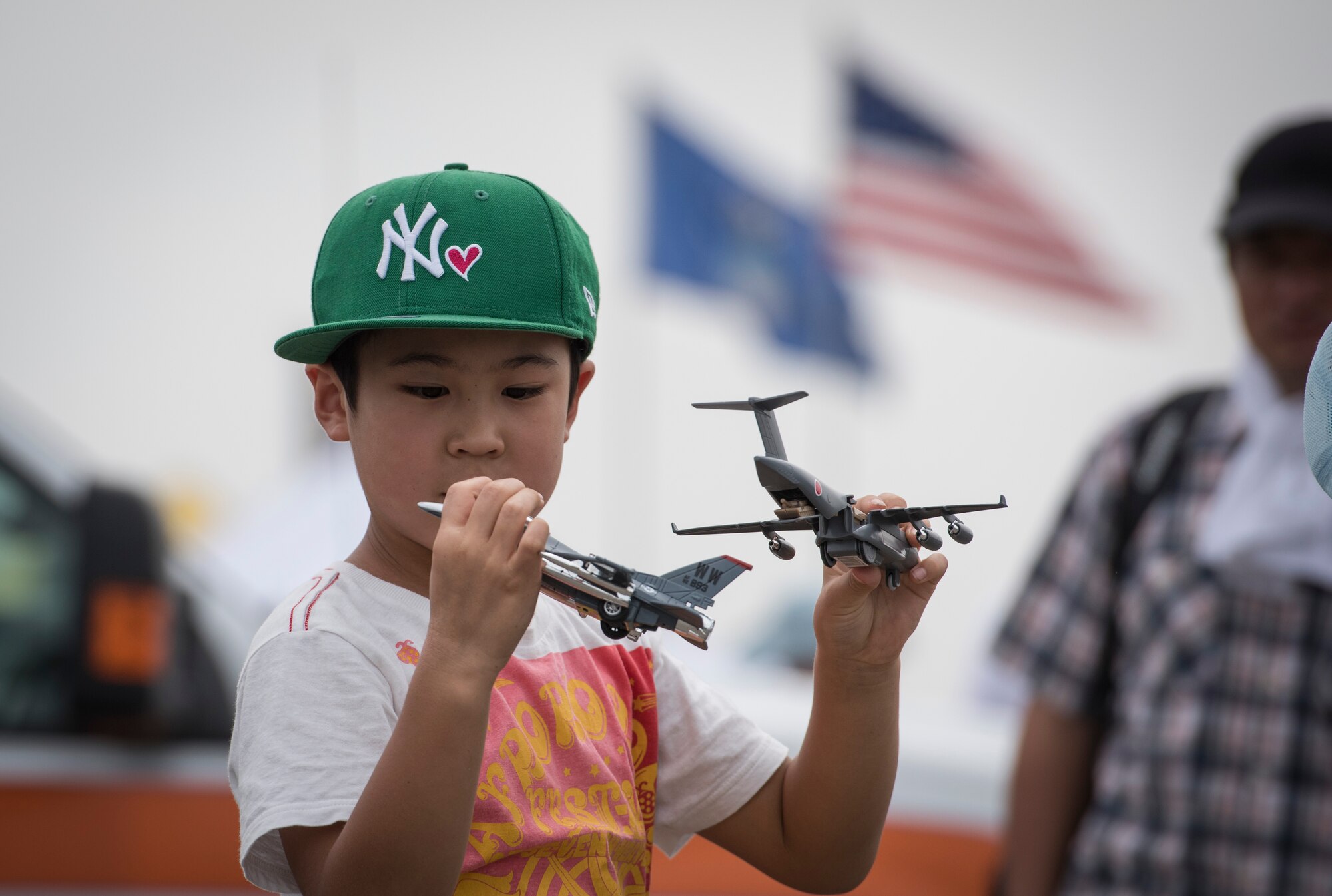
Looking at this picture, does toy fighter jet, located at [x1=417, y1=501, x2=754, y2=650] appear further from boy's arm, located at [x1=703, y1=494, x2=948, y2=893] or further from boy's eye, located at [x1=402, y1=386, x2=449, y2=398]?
boy's arm, located at [x1=703, y1=494, x2=948, y2=893]

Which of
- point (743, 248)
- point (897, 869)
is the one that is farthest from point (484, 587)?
point (743, 248)

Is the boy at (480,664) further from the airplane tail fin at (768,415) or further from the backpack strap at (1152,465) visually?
the backpack strap at (1152,465)

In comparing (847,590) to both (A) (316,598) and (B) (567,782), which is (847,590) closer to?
(B) (567,782)

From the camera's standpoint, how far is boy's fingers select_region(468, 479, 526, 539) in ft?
4.23

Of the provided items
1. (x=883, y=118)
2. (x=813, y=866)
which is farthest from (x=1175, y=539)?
(x=883, y=118)

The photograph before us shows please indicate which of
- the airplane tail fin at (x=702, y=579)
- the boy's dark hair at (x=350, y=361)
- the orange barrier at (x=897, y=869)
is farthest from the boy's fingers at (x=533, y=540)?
the orange barrier at (x=897, y=869)

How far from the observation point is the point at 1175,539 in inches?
113

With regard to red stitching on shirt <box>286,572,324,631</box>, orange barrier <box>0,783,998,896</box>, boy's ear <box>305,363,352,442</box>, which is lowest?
orange barrier <box>0,783,998,896</box>

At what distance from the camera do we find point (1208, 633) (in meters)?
2.76

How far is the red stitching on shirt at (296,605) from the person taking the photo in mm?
1418

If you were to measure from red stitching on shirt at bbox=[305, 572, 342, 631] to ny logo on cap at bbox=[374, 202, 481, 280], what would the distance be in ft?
1.08

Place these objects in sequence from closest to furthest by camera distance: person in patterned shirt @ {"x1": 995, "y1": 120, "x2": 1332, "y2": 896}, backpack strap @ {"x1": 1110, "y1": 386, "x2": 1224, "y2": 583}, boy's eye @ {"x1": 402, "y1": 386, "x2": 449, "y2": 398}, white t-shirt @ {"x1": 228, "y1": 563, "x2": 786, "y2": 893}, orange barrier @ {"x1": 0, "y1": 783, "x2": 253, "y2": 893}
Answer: white t-shirt @ {"x1": 228, "y1": 563, "x2": 786, "y2": 893} < boy's eye @ {"x1": 402, "y1": 386, "x2": 449, "y2": 398} < person in patterned shirt @ {"x1": 995, "y1": 120, "x2": 1332, "y2": 896} < backpack strap @ {"x1": 1110, "y1": 386, "x2": 1224, "y2": 583} < orange barrier @ {"x1": 0, "y1": 783, "x2": 253, "y2": 893}

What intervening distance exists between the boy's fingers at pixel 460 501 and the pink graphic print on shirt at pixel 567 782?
219 mm

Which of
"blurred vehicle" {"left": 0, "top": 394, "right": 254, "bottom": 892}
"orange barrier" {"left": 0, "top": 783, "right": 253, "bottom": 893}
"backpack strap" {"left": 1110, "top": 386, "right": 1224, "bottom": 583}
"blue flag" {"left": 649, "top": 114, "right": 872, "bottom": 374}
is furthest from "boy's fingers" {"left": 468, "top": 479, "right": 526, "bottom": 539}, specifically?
"blue flag" {"left": 649, "top": 114, "right": 872, "bottom": 374}
